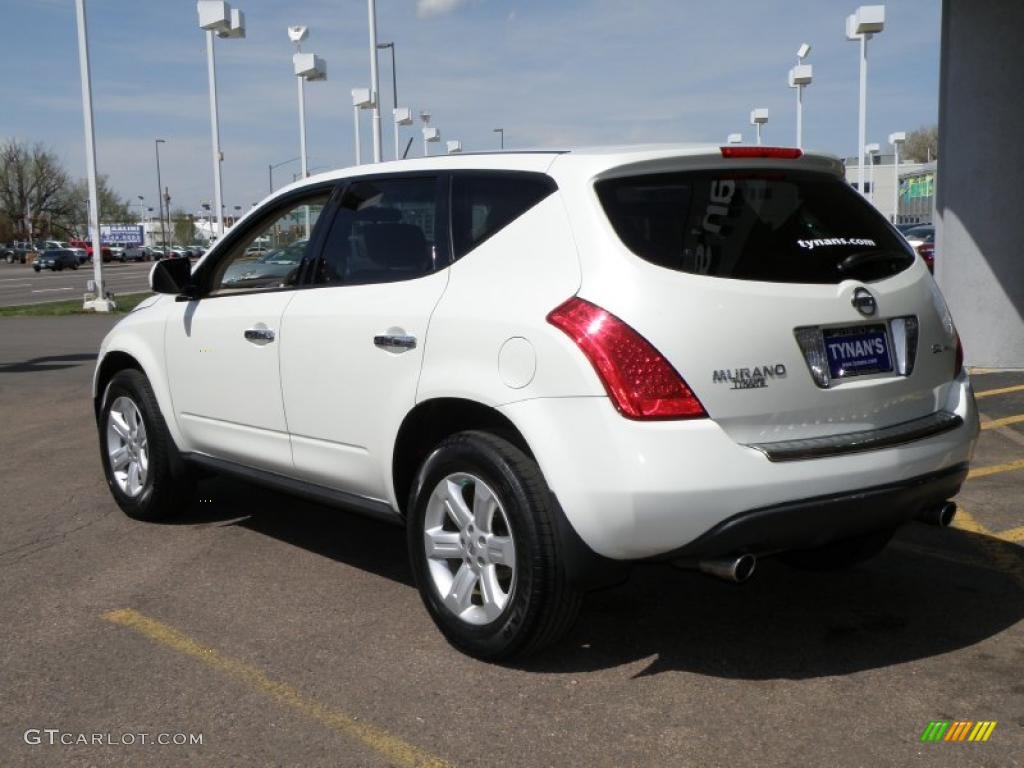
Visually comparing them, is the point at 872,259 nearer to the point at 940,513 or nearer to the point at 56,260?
the point at 940,513

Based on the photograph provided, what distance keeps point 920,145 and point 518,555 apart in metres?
123

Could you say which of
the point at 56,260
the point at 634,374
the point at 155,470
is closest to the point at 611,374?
the point at 634,374

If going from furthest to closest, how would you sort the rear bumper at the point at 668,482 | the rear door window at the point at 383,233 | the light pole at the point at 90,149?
the light pole at the point at 90,149
the rear door window at the point at 383,233
the rear bumper at the point at 668,482


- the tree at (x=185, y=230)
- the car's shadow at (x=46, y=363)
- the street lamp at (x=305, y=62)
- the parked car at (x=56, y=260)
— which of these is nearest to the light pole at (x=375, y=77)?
the street lamp at (x=305, y=62)

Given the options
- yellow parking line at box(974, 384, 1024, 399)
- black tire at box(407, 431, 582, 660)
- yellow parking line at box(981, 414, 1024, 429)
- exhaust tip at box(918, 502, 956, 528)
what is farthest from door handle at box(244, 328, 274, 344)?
yellow parking line at box(974, 384, 1024, 399)

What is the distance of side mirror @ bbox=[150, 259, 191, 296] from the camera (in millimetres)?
5316

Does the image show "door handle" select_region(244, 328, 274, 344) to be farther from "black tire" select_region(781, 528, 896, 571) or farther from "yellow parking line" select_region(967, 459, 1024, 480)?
"yellow parking line" select_region(967, 459, 1024, 480)

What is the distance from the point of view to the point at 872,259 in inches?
152

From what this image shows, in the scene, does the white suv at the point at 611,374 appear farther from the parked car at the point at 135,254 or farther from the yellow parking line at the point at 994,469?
the parked car at the point at 135,254

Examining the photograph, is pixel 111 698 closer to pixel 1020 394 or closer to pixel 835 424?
pixel 835 424

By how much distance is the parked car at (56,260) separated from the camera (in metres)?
62.2

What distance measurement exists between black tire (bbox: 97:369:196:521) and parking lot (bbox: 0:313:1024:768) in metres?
0.12

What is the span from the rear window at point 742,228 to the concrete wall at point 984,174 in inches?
300

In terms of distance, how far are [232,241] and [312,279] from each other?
813 mm
